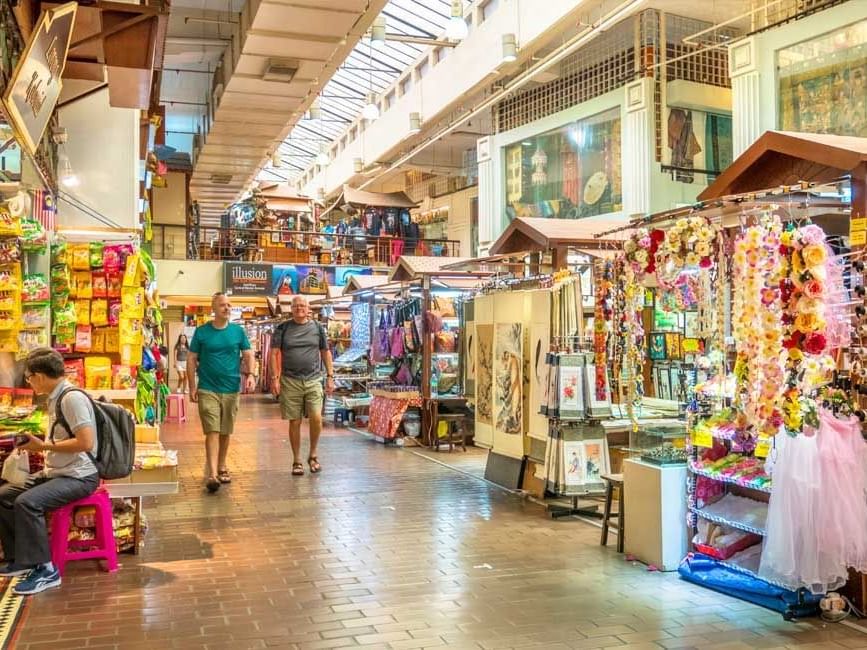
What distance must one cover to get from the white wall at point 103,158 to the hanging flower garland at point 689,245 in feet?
16.2

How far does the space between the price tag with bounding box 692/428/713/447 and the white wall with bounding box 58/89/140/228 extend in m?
5.37

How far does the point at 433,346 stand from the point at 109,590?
658 centimetres

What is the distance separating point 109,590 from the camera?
4867 mm

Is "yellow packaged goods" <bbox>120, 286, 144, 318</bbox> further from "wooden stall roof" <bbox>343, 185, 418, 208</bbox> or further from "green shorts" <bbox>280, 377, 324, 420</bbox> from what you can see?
"wooden stall roof" <bbox>343, 185, 418, 208</bbox>

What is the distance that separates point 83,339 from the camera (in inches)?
258

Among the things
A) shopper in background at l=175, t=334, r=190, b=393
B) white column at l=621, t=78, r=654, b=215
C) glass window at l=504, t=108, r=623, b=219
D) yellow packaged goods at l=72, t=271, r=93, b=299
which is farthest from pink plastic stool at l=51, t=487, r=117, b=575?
shopper in background at l=175, t=334, r=190, b=393

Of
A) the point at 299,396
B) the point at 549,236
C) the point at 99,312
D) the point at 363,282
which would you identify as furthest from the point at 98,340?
the point at 363,282

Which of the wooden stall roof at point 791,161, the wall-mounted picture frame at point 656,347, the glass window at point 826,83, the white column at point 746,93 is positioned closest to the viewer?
the wooden stall roof at point 791,161

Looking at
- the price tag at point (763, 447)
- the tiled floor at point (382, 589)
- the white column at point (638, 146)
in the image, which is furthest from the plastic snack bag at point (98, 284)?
the white column at point (638, 146)

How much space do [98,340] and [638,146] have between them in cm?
837

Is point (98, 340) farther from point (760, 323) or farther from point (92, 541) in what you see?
point (760, 323)

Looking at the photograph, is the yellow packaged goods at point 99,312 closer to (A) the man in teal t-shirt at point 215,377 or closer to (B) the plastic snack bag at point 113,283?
(B) the plastic snack bag at point 113,283

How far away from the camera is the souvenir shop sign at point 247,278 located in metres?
19.0

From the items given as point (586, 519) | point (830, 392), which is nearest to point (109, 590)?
point (586, 519)
